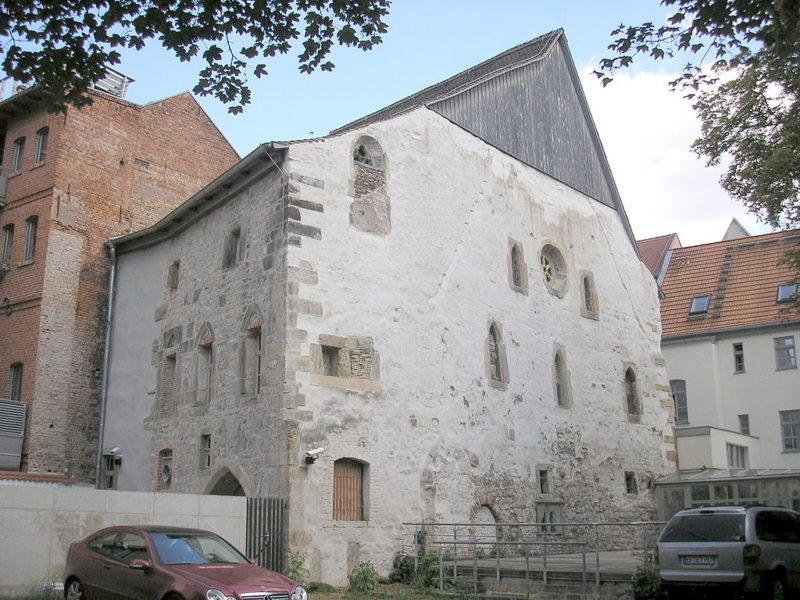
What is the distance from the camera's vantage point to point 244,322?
61.6 feet

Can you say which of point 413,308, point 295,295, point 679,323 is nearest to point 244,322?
point 295,295

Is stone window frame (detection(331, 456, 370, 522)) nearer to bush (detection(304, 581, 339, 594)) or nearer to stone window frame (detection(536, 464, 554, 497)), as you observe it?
bush (detection(304, 581, 339, 594))

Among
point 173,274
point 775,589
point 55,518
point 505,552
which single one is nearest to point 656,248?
point 505,552

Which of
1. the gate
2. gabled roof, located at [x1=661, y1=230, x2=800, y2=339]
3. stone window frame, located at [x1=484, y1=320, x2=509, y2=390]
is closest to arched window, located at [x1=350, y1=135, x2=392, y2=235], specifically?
stone window frame, located at [x1=484, y1=320, x2=509, y2=390]

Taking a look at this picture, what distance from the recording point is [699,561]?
12.4 m

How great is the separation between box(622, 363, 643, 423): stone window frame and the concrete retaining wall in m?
14.4

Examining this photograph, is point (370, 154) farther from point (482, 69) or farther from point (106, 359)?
point (106, 359)

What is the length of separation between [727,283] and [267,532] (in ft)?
78.8

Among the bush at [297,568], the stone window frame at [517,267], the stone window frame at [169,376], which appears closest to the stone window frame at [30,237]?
the stone window frame at [169,376]

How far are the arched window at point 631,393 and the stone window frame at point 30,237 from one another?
16.9 metres

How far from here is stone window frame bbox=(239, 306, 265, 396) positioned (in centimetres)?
1820

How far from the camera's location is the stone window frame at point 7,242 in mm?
24547

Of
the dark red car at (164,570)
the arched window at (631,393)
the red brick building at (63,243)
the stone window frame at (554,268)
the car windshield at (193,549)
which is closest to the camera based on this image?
the dark red car at (164,570)

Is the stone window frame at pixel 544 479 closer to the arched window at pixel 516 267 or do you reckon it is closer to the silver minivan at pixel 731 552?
the arched window at pixel 516 267
